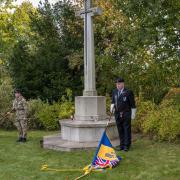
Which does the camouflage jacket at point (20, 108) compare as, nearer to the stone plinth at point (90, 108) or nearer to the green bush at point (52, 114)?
the stone plinth at point (90, 108)

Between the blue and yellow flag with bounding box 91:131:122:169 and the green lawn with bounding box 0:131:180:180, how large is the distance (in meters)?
0.17

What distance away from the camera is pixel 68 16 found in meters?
17.6

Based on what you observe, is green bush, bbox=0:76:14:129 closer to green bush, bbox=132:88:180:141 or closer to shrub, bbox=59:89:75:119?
shrub, bbox=59:89:75:119

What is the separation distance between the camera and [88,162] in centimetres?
768

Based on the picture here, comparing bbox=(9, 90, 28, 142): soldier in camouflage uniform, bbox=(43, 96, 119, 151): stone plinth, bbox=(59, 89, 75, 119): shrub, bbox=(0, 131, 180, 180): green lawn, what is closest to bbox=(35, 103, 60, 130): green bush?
bbox=(59, 89, 75, 119): shrub

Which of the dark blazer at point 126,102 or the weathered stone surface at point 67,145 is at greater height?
the dark blazer at point 126,102

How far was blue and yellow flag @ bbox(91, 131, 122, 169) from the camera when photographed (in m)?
7.16

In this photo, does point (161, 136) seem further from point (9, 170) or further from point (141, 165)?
point (9, 170)

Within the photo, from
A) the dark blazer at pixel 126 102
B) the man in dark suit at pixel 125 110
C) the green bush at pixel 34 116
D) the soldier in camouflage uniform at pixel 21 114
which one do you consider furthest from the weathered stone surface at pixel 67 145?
the green bush at pixel 34 116

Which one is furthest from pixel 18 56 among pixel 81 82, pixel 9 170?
pixel 9 170

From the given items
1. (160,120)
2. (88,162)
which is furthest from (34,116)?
(88,162)

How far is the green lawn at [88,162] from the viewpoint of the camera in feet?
21.8

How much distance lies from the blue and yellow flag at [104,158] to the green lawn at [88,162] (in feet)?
0.54

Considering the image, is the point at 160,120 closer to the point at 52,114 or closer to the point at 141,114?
the point at 141,114
